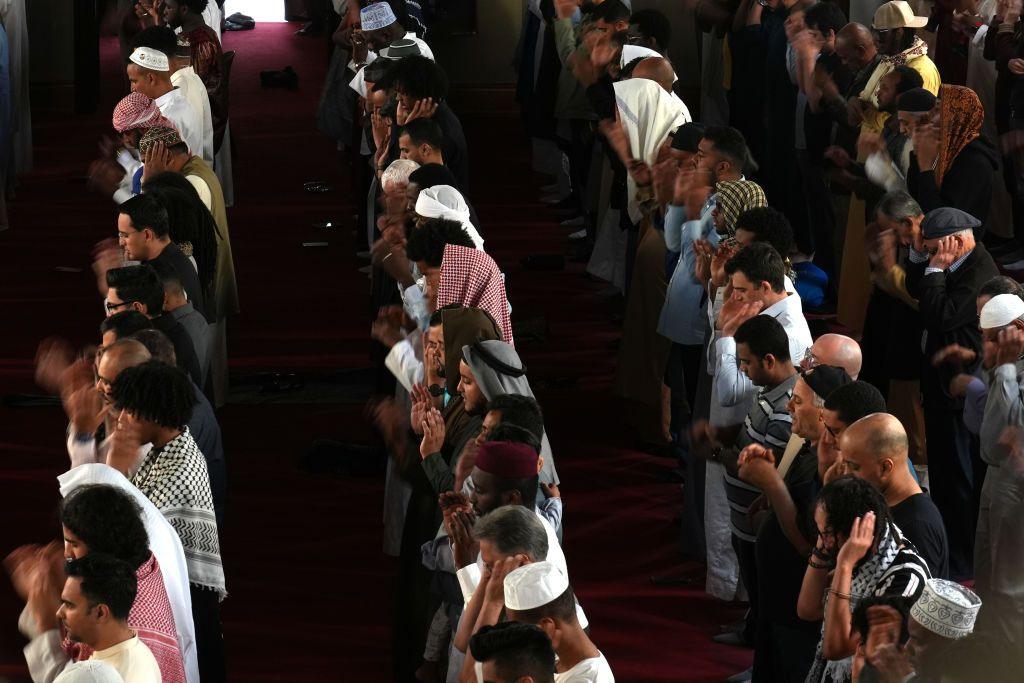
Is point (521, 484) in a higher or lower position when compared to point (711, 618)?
higher

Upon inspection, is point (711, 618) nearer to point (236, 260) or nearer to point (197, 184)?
point (197, 184)

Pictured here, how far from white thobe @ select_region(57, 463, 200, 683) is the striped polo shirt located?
187cm

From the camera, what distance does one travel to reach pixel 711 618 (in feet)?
21.5

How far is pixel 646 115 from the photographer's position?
8555mm

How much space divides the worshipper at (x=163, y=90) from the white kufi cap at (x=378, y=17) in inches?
68.5

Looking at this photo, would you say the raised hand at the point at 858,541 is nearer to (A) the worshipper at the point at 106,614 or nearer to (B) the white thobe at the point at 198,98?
(A) the worshipper at the point at 106,614

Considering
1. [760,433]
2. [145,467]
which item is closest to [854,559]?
[760,433]

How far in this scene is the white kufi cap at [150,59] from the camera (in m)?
8.42

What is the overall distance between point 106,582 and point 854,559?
6.15 ft

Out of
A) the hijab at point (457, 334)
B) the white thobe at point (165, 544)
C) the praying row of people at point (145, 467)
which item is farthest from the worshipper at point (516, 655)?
the hijab at point (457, 334)

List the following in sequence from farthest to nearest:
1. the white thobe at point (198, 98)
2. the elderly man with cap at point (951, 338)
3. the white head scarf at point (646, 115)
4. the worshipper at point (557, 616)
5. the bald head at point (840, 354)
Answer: the white thobe at point (198, 98)
the white head scarf at point (646, 115)
the elderly man with cap at point (951, 338)
the bald head at point (840, 354)
the worshipper at point (557, 616)

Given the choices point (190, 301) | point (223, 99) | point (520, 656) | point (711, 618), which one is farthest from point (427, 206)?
point (223, 99)

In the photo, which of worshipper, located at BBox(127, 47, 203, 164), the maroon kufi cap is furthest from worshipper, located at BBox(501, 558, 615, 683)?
worshipper, located at BBox(127, 47, 203, 164)

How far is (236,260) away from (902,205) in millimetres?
5931
